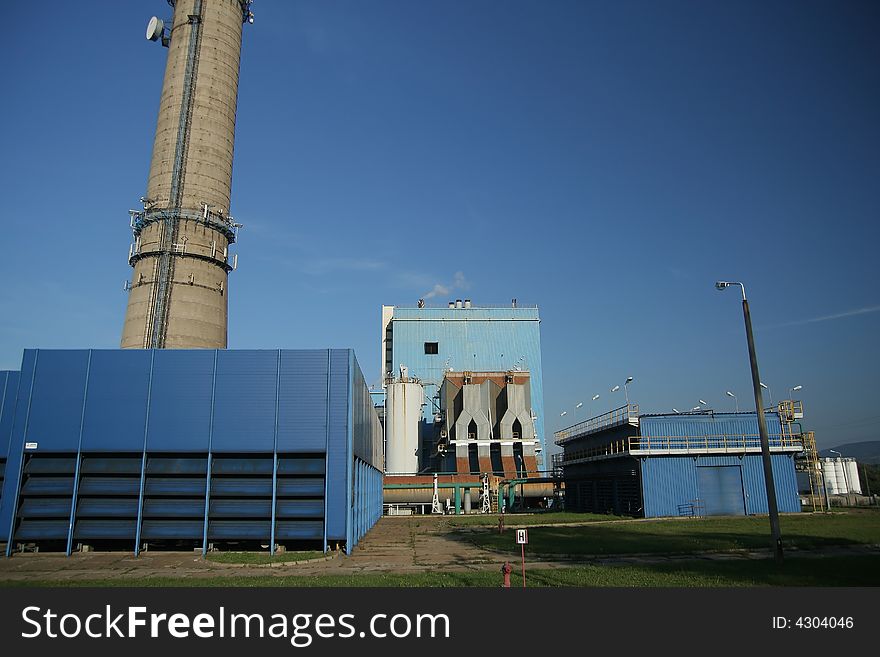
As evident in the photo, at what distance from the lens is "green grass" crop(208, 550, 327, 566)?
23625mm

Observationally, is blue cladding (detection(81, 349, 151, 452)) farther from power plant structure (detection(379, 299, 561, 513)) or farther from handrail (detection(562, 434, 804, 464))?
handrail (detection(562, 434, 804, 464))

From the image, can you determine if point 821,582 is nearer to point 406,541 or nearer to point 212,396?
point 406,541

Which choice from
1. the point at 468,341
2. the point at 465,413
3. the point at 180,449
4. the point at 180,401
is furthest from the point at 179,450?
the point at 468,341

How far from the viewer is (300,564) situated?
76.6ft

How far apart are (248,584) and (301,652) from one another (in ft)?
28.5

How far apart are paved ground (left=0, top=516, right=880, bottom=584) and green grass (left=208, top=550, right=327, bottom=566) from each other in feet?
1.96

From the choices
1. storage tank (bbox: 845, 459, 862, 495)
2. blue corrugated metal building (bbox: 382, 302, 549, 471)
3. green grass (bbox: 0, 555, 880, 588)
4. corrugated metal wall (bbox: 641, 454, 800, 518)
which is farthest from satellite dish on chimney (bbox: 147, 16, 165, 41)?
storage tank (bbox: 845, 459, 862, 495)

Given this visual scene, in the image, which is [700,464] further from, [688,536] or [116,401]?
[116,401]

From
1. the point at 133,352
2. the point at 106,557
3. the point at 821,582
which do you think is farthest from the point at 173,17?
the point at 821,582

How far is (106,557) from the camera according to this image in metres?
25.6

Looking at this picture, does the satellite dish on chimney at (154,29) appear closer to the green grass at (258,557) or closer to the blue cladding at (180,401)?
the blue cladding at (180,401)

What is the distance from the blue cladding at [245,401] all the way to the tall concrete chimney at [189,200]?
1814 cm

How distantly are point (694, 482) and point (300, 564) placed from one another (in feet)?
97.3

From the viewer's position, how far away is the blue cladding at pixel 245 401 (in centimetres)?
2722
